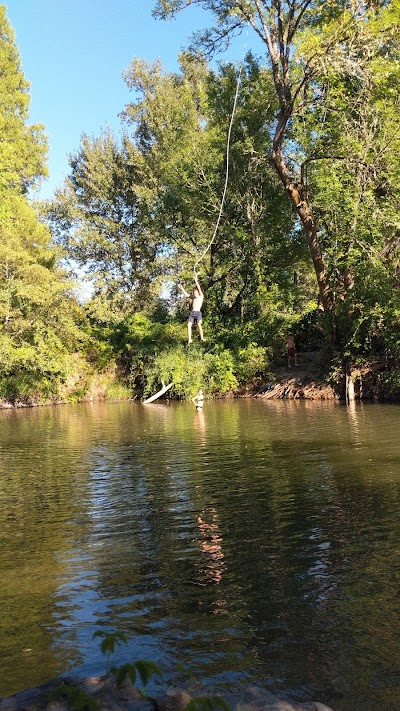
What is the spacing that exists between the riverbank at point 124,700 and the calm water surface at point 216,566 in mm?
411

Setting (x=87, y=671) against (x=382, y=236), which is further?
(x=382, y=236)

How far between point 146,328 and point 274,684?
2930 centimetres

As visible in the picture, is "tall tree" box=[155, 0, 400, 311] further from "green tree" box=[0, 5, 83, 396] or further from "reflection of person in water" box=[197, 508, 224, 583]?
"reflection of person in water" box=[197, 508, 224, 583]

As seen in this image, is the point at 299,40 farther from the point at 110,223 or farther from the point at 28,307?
the point at 110,223

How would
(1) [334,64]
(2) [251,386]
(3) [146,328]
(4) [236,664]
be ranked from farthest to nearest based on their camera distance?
(3) [146,328], (2) [251,386], (1) [334,64], (4) [236,664]

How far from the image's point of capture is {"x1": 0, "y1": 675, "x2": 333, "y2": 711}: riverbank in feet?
9.33

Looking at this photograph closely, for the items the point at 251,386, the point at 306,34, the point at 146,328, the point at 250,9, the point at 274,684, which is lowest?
the point at 274,684

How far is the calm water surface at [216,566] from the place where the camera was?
3854 mm

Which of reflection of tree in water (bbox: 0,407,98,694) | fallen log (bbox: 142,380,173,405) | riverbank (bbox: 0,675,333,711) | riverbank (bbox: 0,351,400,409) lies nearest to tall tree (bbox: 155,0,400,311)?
riverbank (bbox: 0,351,400,409)

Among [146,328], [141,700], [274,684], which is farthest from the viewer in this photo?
[146,328]

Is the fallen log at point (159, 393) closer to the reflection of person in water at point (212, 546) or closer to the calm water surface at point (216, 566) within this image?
the calm water surface at point (216, 566)

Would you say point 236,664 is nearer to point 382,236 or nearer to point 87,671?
point 87,671

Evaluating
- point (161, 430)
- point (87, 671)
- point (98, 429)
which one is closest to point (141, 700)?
point (87, 671)

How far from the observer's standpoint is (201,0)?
2133 cm
